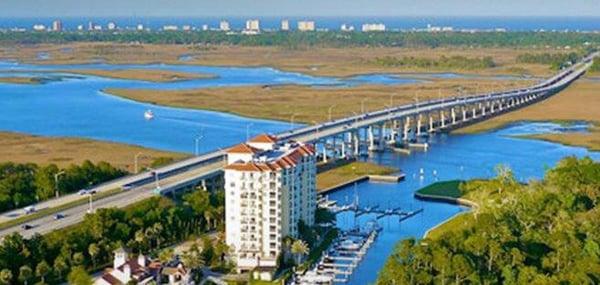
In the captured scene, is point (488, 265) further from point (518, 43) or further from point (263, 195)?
point (518, 43)

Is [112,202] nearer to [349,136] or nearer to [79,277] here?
[79,277]

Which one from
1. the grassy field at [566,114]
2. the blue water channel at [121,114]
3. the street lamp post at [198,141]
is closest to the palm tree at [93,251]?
the street lamp post at [198,141]

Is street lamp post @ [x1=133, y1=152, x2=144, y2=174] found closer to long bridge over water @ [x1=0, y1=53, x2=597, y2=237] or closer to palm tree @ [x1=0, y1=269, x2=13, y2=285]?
long bridge over water @ [x1=0, y1=53, x2=597, y2=237]

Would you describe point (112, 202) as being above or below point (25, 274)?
above

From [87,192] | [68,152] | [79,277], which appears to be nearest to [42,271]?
[79,277]

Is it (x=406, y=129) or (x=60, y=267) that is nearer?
(x=60, y=267)

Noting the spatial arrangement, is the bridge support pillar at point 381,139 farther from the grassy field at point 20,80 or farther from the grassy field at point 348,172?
the grassy field at point 20,80
